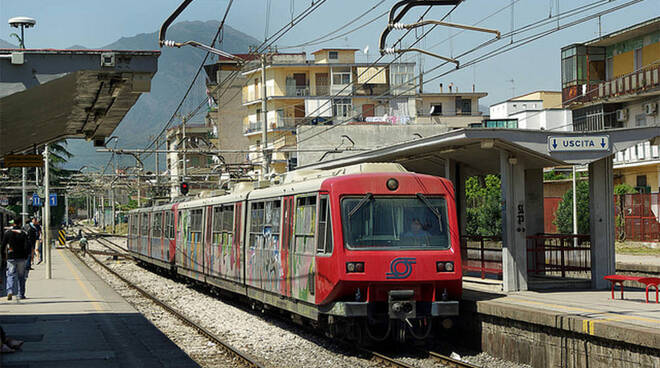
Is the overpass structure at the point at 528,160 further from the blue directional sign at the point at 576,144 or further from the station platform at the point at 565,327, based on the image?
the station platform at the point at 565,327

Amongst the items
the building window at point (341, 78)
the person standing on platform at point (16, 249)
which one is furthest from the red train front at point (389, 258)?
the building window at point (341, 78)

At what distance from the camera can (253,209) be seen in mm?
17594

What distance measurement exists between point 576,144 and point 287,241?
5.37 meters

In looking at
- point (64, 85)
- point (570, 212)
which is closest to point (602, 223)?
point (64, 85)

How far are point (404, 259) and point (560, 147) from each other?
13.6 ft

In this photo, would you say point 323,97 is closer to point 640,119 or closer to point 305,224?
point 640,119

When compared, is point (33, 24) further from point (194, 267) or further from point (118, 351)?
point (194, 267)

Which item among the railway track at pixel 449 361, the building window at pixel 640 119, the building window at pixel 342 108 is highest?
the building window at pixel 342 108


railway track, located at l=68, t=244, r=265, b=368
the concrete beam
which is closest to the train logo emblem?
railway track, located at l=68, t=244, r=265, b=368

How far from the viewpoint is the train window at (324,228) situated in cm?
1312

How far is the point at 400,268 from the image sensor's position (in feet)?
42.4

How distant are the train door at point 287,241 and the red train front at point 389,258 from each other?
1616mm

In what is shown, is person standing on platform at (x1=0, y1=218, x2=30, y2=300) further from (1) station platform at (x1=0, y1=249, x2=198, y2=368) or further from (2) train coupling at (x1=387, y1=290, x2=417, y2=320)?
(2) train coupling at (x1=387, y1=290, x2=417, y2=320)

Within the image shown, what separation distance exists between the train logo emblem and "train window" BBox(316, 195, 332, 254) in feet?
3.16
